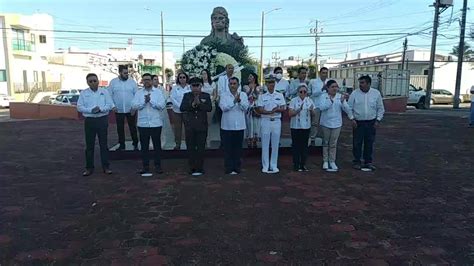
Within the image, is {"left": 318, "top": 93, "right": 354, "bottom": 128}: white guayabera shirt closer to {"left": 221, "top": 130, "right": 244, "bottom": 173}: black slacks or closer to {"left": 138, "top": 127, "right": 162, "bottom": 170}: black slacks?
{"left": 221, "top": 130, "right": 244, "bottom": 173}: black slacks

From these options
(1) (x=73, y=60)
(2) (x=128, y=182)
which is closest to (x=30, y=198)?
(2) (x=128, y=182)

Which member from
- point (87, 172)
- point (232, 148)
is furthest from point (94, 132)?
point (232, 148)

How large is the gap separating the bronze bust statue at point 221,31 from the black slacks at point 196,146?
3216 mm

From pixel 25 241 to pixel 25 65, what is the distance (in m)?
40.0

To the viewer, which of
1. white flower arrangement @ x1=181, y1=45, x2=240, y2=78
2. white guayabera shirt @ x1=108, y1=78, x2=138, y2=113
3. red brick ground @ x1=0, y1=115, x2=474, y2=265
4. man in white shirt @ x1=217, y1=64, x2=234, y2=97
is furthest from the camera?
white flower arrangement @ x1=181, y1=45, x2=240, y2=78

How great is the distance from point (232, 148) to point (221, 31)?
3638 mm

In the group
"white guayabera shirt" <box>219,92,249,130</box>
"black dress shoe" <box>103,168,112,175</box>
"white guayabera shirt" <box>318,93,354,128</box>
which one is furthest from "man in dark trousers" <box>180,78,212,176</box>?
"white guayabera shirt" <box>318,93,354,128</box>

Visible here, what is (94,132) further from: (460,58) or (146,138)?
(460,58)

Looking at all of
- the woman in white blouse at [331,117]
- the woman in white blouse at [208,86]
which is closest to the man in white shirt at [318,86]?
the woman in white blouse at [331,117]

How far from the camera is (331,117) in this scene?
714 cm

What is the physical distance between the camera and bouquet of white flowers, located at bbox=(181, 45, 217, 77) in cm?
892

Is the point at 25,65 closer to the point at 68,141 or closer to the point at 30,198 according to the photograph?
the point at 68,141

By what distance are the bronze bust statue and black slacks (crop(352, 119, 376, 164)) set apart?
138 inches

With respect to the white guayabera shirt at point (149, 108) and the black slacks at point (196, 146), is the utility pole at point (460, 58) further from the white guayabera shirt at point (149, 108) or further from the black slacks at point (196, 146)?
the white guayabera shirt at point (149, 108)
